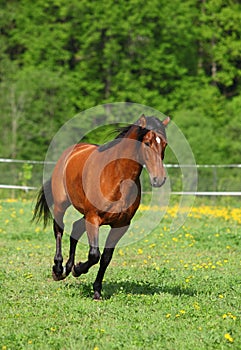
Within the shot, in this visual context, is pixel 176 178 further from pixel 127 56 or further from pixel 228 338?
pixel 228 338

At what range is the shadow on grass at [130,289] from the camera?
28.9 ft

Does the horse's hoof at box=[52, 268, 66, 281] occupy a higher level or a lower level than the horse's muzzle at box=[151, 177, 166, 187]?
→ lower

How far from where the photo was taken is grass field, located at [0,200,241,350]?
6641 mm

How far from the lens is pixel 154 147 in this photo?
7.78 metres

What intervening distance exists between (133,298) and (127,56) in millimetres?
30163

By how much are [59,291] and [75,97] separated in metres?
29.1

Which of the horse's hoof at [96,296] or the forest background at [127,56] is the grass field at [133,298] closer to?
the horse's hoof at [96,296]

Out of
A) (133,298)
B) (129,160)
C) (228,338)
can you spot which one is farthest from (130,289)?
(228,338)

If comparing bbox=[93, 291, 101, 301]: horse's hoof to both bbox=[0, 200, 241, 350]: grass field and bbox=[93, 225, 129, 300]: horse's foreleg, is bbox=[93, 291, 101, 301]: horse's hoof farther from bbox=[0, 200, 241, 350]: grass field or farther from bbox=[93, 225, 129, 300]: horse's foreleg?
bbox=[0, 200, 241, 350]: grass field

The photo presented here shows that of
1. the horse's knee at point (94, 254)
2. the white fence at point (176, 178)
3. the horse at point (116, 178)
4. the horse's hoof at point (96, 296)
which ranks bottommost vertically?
the white fence at point (176, 178)

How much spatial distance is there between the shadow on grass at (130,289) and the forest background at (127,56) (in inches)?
969

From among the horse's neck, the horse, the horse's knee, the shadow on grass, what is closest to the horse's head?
the horse

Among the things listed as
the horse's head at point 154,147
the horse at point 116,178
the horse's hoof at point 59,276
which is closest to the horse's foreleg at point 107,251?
the horse at point 116,178

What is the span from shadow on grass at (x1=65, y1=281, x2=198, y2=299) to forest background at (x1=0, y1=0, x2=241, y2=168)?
2462cm
